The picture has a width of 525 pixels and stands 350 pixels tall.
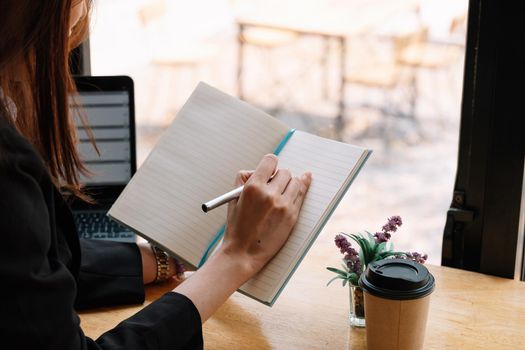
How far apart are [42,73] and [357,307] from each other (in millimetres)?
481

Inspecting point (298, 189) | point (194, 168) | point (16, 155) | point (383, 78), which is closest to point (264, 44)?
point (383, 78)

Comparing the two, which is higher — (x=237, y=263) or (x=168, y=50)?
(x=168, y=50)

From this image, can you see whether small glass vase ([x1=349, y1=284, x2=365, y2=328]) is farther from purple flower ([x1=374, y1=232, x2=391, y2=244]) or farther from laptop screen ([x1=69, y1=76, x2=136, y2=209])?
laptop screen ([x1=69, y1=76, x2=136, y2=209])

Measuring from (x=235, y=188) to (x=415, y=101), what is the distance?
6.57ft

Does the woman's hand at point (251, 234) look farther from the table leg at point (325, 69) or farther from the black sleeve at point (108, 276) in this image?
the table leg at point (325, 69)

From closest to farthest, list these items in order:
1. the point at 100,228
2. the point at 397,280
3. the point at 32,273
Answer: the point at 32,273, the point at 397,280, the point at 100,228

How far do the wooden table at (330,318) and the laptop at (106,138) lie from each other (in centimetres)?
28

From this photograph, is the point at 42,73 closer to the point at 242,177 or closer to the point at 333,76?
the point at 242,177

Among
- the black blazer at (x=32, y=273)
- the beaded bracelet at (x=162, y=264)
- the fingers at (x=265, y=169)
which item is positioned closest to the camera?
the black blazer at (x=32, y=273)

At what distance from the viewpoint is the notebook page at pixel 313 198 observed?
2.69 ft

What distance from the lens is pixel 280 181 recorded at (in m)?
0.85

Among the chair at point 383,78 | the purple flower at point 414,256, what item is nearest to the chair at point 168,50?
the chair at point 383,78

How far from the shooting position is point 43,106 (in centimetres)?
81

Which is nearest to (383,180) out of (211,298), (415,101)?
(415,101)
